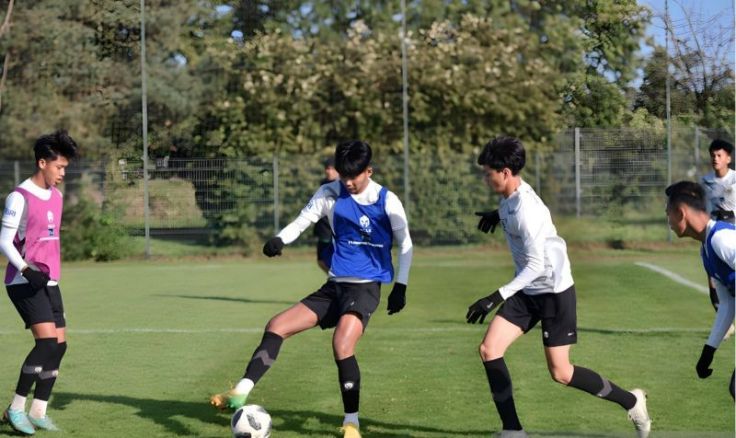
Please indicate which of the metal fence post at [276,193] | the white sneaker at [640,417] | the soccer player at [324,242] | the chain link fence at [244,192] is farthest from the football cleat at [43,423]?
the metal fence post at [276,193]

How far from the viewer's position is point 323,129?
27.3 metres

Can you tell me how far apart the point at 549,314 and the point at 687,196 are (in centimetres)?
134

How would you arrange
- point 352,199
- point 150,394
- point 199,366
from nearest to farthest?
point 352,199, point 150,394, point 199,366

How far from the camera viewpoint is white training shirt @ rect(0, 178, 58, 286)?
7.02 metres

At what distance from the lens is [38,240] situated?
7258 millimetres

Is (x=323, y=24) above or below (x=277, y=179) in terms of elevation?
above

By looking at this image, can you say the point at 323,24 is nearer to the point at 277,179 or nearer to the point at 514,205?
the point at 277,179

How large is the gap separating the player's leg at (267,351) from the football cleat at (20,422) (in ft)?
4.03

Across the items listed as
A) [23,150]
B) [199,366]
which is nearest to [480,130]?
[23,150]

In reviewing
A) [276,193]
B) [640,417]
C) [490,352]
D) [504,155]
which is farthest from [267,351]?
[276,193]

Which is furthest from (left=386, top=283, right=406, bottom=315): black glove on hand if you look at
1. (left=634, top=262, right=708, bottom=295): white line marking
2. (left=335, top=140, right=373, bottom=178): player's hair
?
(left=634, top=262, right=708, bottom=295): white line marking

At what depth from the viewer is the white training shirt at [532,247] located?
649 cm

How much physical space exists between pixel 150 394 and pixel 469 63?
1900 cm

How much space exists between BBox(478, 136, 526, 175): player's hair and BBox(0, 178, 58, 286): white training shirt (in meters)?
3.09
